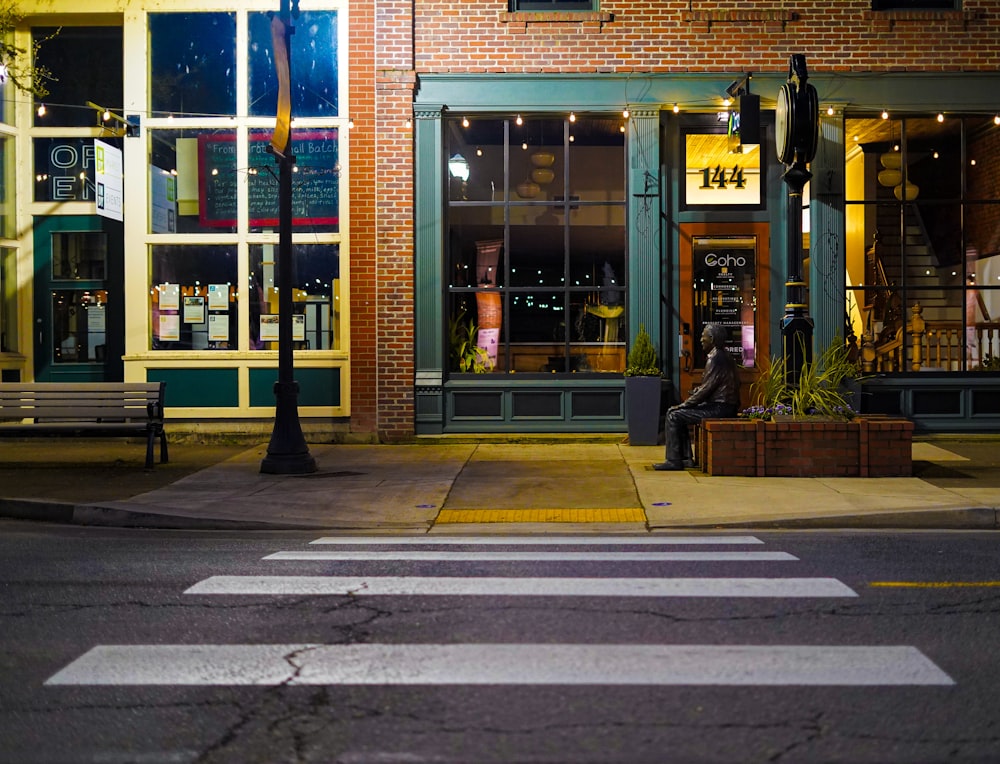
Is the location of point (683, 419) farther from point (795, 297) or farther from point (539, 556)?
point (539, 556)

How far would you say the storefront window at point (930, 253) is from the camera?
14.3 metres

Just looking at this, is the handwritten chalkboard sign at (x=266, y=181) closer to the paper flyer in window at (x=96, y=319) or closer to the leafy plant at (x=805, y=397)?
the paper flyer in window at (x=96, y=319)

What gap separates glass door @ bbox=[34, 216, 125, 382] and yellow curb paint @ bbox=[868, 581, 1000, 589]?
11.5m

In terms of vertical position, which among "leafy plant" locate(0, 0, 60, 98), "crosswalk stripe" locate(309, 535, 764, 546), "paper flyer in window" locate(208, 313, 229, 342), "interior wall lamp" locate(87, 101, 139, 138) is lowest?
"crosswalk stripe" locate(309, 535, 764, 546)

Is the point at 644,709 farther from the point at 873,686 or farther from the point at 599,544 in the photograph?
the point at 599,544

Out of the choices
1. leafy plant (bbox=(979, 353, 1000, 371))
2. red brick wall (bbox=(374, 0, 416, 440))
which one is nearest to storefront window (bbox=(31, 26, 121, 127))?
red brick wall (bbox=(374, 0, 416, 440))

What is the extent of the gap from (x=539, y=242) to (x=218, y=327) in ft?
14.6

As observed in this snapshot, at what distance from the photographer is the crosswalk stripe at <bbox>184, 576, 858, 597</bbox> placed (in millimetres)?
6152

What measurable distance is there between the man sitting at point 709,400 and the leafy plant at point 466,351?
375cm

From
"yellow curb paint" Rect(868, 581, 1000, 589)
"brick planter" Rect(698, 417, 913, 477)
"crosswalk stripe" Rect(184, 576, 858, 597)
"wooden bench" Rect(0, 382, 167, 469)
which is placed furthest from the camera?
"wooden bench" Rect(0, 382, 167, 469)

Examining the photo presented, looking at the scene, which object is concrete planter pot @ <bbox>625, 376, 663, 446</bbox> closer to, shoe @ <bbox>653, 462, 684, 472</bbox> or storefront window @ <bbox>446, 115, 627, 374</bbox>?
storefront window @ <bbox>446, 115, 627, 374</bbox>

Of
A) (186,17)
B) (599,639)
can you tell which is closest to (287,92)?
(186,17)

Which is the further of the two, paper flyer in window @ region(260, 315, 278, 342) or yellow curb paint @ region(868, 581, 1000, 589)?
paper flyer in window @ region(260, 315, 278, 342)

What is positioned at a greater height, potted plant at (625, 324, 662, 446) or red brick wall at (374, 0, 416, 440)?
red brick wall at (374, 0, 416, 440)
